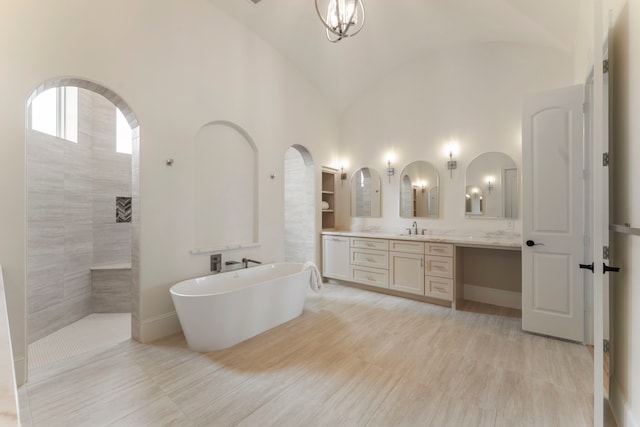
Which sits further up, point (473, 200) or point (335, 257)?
point (473, 200)

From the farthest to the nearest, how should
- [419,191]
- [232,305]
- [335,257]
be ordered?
[335,257] < [419,191] < [232,305]

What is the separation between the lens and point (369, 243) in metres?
4.39

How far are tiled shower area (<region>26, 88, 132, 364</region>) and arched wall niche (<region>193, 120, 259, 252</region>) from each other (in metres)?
1.40

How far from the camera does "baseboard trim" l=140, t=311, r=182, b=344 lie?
9.31 feet

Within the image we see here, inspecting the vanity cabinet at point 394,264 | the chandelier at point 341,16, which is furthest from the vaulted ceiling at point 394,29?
the vanity cabinet at point 394,264

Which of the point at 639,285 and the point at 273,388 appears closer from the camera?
the point at 639,285

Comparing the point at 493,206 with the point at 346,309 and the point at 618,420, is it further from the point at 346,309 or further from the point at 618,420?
the point at 618,420

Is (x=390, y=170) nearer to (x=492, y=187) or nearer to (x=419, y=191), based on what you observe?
(x=419, y=191)

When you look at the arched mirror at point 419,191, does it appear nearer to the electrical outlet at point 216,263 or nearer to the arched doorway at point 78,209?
the electrical outlet at point 216,263

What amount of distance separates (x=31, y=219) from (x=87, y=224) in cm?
81

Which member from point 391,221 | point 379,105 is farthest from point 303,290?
point 379,105

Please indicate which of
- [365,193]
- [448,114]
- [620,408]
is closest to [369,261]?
[365,193]

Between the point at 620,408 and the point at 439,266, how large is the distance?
2.13 metres

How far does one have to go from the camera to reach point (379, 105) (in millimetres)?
5008
